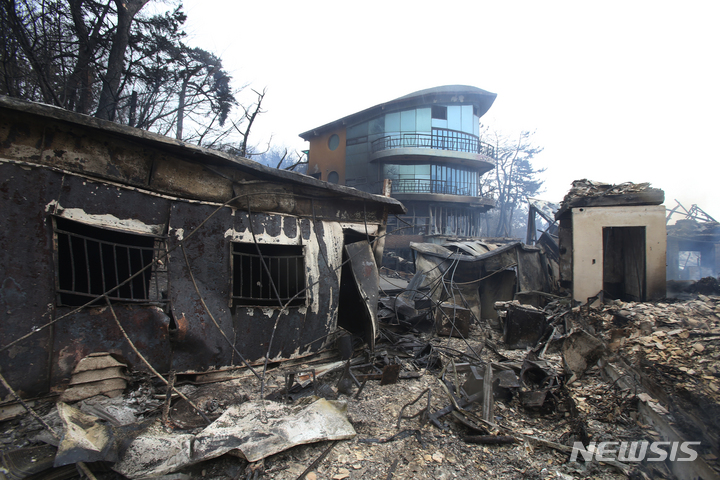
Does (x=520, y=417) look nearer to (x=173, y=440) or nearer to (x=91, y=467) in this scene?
(x=173, y=440)

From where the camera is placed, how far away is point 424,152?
22.8 meters

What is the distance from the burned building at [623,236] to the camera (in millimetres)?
7449

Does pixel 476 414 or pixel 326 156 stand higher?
pixel 326 156

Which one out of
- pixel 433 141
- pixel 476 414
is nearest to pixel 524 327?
pixel 476 414

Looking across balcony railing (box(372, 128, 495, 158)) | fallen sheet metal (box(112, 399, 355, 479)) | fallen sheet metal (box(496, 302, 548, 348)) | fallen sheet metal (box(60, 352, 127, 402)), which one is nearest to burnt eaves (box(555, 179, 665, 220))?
fallen sheet metal (box(496, 302, 548, 348))

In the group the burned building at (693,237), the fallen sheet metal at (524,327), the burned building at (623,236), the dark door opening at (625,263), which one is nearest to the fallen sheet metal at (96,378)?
the fallen sheet metal at (524,327)

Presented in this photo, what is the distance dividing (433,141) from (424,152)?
67.7 inches

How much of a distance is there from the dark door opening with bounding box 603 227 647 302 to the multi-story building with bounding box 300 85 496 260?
13637 millimetres

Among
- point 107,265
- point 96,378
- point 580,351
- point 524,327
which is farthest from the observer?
point 524,327

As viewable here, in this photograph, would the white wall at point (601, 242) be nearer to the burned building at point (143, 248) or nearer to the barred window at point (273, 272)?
the burned building at point (143, 248)

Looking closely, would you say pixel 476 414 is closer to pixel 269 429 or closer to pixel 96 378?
pixel 269 429

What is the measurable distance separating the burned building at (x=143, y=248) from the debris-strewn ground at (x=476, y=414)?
1.57ft

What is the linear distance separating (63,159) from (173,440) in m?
2.86

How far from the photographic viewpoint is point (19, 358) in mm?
2836
